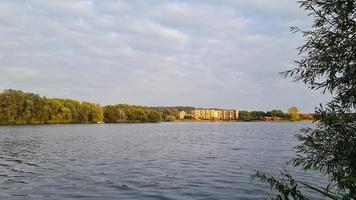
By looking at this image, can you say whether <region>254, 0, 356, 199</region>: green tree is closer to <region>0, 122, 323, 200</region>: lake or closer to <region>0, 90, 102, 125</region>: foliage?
<region>0, 122, 323, 200</region>: lake

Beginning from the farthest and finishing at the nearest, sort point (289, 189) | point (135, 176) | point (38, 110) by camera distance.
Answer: point (38, 110) → point (135, 176) → point (289, 189)

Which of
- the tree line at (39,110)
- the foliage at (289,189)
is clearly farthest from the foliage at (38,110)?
the foliage at (289,189)

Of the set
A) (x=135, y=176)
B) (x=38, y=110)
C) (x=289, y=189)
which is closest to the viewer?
(x=289, y=189)

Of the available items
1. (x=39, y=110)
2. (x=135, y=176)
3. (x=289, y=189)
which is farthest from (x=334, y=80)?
(x=39, y=110)

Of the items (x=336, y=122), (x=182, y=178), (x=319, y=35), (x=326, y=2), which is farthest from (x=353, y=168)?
(x=182, y=178)

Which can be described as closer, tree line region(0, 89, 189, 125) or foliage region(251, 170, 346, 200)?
foliage region(251, 170, 346, 200)

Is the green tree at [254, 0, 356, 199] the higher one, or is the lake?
the green tree at [254, 0, 356, 199]

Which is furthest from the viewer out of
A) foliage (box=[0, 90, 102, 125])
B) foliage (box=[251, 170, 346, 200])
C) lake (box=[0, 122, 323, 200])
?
foliage (box=[0, 90, 102, 125])

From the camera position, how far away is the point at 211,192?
24.2 meters

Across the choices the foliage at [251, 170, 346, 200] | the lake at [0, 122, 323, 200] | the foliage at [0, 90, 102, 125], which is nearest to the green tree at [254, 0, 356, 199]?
the foliage at [251, 170, 346, 200]

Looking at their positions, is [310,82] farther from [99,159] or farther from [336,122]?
[99,159]

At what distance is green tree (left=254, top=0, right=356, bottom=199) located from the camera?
961 centimetres

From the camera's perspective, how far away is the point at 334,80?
9.95 meters

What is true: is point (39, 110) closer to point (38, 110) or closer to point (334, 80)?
point (38, 110)
